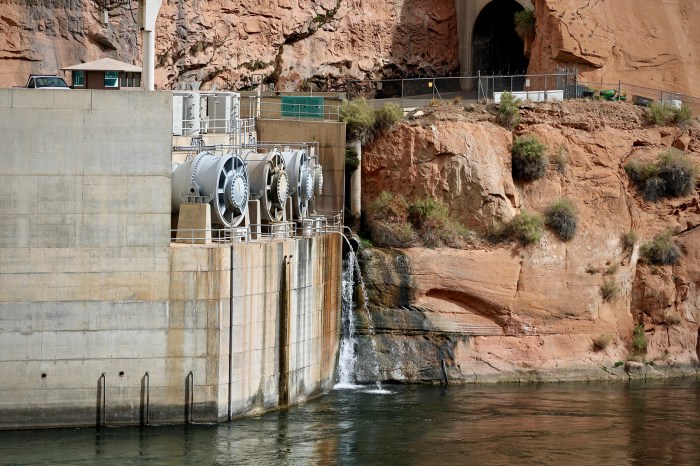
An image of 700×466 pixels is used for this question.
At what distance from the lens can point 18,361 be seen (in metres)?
45.0

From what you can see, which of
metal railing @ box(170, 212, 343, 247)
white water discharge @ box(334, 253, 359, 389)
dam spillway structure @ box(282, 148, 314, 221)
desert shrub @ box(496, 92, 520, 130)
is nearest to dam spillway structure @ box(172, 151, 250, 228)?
metal railing @ box(170, 212, 343, 247)

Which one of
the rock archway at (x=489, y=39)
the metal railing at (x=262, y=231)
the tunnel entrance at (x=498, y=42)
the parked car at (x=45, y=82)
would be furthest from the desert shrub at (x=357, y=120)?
the tunnel entrance at (x=498, y=42)

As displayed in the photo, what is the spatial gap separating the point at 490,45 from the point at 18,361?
31.5 meters

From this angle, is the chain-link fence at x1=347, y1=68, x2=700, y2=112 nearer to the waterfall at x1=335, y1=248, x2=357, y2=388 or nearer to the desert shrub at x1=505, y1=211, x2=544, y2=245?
the desert shrub at x1=505, y1=211, x2=544, y2=245

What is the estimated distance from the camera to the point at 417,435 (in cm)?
4622

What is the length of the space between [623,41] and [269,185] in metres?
19.7

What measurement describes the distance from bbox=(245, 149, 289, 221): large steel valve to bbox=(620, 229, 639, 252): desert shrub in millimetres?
13128

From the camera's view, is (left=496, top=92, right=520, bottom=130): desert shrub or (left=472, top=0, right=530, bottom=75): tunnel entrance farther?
(left=472, top=0, right=530, bottom=75): tunnel entrance

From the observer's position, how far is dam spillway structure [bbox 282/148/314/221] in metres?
52.6

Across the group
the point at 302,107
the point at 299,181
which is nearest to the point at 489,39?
the point at 302,107

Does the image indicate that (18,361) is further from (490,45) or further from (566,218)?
(490,45)

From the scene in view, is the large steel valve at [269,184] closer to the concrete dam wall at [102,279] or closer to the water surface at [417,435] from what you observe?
the concrete dam wall at [102,279]

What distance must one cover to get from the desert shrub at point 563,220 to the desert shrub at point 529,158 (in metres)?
1.54

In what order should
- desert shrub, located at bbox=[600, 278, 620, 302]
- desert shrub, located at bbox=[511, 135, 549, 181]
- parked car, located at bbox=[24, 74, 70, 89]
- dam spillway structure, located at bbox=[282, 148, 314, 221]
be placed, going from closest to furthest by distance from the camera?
parked car, located at bbox=[24, 74, 70, 89], dam spillway structure, located at bbox=[282, 148, 314, 221], desert shrub, located at bbox=[600, 278, 620, 302], desert shrub, located at bbox=[511, 135, 549, 181]
